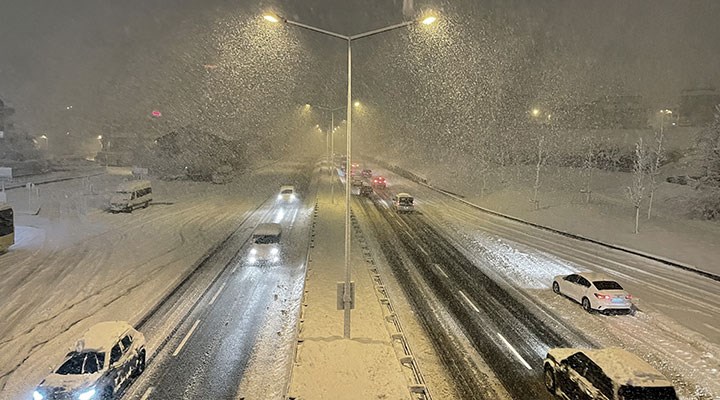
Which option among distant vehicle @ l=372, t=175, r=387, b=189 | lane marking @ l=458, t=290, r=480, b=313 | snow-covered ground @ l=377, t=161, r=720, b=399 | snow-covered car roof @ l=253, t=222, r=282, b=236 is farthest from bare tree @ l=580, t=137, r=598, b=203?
snow-covered car roof @ l=253, t=222, r=282, b=236

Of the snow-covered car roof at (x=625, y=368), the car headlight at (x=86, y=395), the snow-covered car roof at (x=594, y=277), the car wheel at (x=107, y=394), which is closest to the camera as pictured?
the snow-covered car roof at (x=625, y=368)

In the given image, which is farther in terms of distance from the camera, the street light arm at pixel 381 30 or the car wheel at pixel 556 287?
the car wheel at pixel 556 287

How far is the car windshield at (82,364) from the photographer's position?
11.3m

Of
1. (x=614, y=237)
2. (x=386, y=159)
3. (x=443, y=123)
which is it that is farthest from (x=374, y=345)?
(x=386, y=159)

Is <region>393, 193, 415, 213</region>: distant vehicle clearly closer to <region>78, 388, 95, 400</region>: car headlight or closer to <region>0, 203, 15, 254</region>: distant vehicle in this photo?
<region>0, 203, 15, 254</region>: distant vehicle

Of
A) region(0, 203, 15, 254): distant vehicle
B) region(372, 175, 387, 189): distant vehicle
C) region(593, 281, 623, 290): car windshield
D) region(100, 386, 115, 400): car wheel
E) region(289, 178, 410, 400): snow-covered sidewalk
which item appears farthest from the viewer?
region(372, 175, 387, 189): distant vehicle

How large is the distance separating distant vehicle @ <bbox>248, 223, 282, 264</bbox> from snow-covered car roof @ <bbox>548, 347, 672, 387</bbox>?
1597cm

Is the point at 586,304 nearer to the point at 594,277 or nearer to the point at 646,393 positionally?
the point at 594,277

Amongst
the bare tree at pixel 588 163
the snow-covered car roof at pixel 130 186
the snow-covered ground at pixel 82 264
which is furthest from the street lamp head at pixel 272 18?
the bare tree at pixel 588 163

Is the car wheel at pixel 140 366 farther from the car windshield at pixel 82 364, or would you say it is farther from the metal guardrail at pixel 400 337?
the metal guardrail at pixel 400 337

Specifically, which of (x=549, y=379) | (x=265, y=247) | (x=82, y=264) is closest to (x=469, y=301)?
(x=549, y=379)

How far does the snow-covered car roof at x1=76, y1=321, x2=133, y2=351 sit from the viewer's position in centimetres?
1188

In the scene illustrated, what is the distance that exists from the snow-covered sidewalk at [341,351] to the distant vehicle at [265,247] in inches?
131

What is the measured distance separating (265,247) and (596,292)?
15.8 metres
